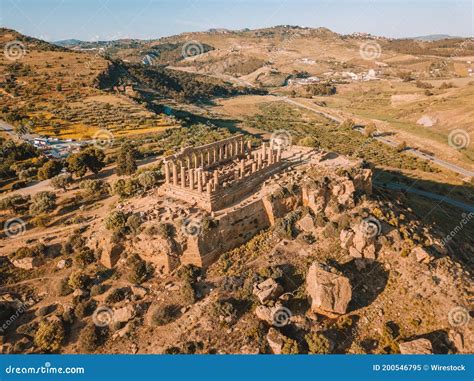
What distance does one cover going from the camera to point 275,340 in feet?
87.2

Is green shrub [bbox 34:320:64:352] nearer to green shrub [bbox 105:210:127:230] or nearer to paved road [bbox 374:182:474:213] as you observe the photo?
green shrub [bbox 105:210:127:230]

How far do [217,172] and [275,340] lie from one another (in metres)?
19.0

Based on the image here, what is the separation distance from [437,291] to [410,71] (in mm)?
177721

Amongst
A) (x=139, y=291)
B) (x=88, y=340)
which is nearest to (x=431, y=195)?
(x=139, y=291)

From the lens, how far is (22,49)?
112m

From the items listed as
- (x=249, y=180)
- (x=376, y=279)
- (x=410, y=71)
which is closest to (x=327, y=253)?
(x=376, y=279)

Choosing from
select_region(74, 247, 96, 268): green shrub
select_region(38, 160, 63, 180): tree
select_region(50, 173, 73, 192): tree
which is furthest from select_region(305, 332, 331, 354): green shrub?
select_region(38, 160, 63, 180): tree

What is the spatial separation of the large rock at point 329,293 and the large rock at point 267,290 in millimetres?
2800

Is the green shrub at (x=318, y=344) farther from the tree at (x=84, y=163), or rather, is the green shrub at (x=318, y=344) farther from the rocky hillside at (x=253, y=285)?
the tree at (x=84, y=163)

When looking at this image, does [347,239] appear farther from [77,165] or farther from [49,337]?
[77,165]

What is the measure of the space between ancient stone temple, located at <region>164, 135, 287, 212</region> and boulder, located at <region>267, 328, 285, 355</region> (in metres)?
13.0

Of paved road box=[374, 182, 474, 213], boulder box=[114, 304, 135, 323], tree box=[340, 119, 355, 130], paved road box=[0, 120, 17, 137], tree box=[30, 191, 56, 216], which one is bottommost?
paved road box=[374, 182, 474, 213]

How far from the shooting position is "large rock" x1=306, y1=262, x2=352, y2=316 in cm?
2897

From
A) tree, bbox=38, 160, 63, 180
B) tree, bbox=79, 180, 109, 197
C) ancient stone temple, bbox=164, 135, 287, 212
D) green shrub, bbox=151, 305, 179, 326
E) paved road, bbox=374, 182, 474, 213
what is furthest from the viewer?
paved road, bbox=374, 182, 474, 213
